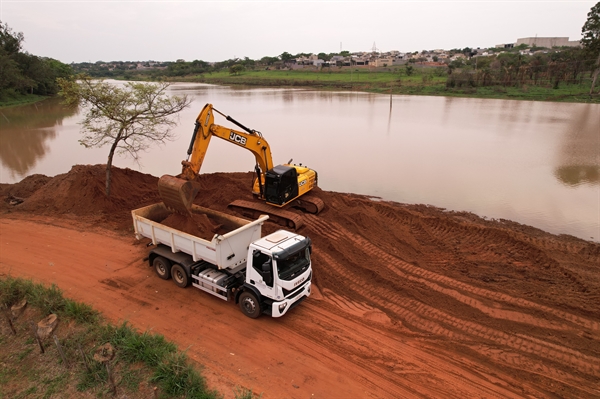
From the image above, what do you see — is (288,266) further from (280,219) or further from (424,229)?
(424,229)

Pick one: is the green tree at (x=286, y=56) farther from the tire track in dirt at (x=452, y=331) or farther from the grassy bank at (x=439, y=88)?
the tire track in dirt at (x=452, y=331)

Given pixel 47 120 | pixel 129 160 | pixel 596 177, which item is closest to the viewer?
pixel 596 177

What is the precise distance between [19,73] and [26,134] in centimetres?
2756

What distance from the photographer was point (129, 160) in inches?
938

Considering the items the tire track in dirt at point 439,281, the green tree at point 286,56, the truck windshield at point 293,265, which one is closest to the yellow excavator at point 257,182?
the tire track in dirt at point 439,281

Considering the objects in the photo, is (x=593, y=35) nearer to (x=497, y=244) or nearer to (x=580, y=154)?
(x=580, y=154)

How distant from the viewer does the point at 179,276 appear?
9.59m

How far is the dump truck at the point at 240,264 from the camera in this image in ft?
26.4

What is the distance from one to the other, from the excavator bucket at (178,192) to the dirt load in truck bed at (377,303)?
2.09 metres

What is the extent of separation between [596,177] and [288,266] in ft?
63.4

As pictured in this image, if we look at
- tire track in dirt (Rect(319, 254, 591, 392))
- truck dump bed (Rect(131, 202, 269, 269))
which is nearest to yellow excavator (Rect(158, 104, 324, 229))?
truck dump bed (Rect(131, 202, 269, 269))

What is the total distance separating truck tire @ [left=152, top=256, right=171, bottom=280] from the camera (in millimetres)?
9734

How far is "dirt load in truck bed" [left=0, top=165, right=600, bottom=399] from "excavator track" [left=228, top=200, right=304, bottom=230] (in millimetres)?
507

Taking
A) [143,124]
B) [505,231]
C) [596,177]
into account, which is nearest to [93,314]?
[143,124]
